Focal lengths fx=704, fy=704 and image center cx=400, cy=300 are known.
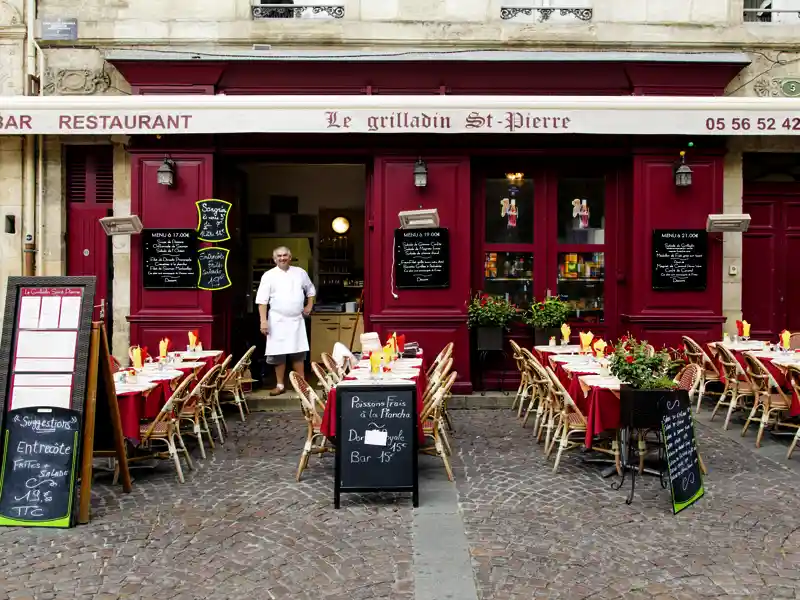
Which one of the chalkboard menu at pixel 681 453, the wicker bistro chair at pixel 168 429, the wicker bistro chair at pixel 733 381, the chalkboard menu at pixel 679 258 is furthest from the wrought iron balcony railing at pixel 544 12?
the wicker bistro chair at pixel 168 429

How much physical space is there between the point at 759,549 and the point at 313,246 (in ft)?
34.6

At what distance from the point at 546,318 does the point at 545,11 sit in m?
4.38

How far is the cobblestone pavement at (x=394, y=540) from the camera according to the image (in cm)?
398

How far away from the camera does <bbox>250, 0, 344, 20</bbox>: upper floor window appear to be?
9984mm

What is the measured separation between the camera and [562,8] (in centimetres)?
995

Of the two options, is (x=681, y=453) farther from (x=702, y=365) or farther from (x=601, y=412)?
(x=702, y=365)

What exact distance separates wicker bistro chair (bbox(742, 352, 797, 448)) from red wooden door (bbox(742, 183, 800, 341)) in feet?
9.65

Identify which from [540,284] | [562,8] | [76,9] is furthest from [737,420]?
[76,9]

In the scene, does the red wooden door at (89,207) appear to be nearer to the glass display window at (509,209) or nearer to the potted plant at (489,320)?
the potted plant at (489,320)

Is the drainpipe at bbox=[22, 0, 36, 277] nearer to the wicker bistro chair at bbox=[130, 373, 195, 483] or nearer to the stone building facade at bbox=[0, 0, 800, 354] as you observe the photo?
the stone building facade at bbox=[0, 0, 800, 354]

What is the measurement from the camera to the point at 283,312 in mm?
9273

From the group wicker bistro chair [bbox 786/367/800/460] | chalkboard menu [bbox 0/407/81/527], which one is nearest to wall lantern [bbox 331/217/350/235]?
wicker bistro chair [bbox 786/367/800/460]

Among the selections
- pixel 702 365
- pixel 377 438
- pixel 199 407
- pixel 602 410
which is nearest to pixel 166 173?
pixel 199 407

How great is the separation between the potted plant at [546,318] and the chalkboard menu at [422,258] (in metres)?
1.24
